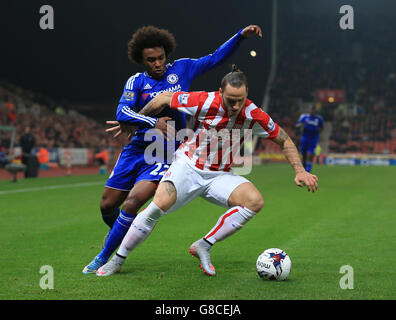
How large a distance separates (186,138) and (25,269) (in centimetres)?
199

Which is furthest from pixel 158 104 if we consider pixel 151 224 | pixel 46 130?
pixel 46 130

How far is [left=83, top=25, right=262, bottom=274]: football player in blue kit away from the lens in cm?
530

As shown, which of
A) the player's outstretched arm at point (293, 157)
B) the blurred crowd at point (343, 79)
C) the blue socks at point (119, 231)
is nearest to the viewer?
the player's outstretched arm at point (293, 157)

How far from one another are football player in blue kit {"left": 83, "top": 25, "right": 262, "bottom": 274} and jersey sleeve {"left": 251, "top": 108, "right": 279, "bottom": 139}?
822 mm

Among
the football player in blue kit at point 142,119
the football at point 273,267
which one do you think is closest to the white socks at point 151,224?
the football player in blue kit at point 142,119

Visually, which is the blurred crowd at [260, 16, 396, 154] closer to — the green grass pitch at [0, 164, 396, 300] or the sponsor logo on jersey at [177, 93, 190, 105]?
the green grass pitch at [0, 164, 396, 300]

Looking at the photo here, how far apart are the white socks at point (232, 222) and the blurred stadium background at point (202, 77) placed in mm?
2669

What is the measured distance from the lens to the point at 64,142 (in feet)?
96.3

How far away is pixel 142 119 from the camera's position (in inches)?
203

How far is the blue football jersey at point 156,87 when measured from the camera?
5238 millimetres

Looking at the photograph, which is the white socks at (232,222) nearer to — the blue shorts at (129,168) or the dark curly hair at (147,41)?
the blue shorts at (129,168)

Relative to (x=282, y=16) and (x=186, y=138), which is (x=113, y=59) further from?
(x=282, y=16)

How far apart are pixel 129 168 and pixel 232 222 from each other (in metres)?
1.19
